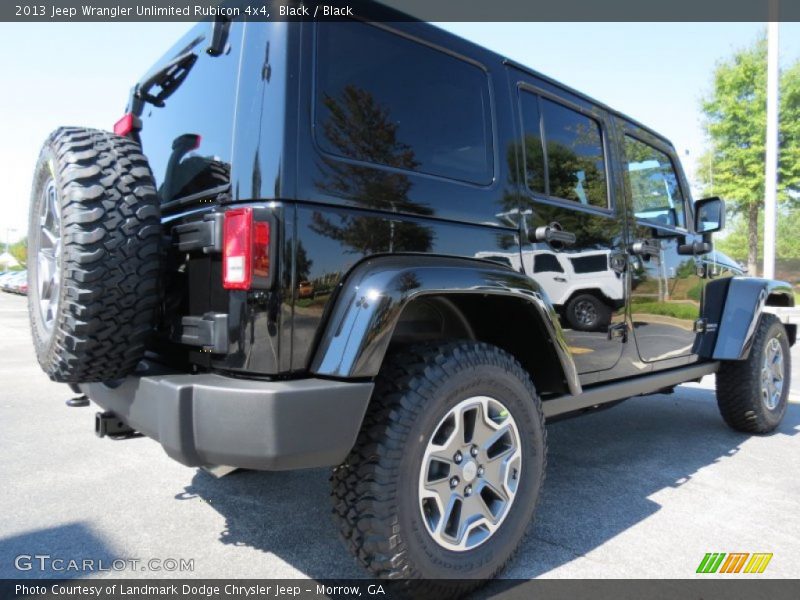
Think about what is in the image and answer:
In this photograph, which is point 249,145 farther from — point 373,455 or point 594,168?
point 594,168

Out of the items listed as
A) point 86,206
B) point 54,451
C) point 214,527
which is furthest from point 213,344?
point 54,451

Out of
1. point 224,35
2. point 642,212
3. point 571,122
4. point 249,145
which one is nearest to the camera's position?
point 249,145

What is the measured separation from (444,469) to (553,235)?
3.83ft

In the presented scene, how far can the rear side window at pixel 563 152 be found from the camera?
2.65 m

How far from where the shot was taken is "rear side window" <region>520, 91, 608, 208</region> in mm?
2646

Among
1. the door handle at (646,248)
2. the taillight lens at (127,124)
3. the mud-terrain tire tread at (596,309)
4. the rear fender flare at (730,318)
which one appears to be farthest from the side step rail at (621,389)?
the taillight lens at (127,124)

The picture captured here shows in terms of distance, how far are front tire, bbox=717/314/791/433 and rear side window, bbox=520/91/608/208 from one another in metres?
2.01

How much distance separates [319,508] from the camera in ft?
9.30

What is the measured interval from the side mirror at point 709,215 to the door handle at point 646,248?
2.68 feet

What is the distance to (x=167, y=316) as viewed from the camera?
211 centimetres

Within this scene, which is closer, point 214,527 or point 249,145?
point 249,145

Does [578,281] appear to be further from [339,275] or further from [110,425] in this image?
[110,425]

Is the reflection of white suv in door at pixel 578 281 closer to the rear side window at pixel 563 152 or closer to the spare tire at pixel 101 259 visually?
the rear side window at pixel 563 152

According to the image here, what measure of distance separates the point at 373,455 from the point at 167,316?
0.95m
